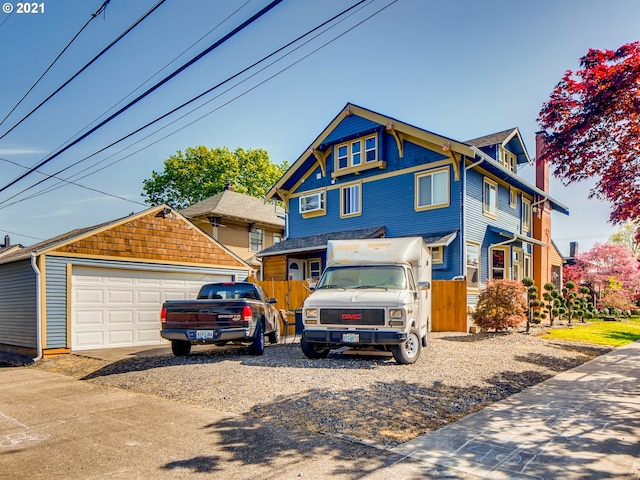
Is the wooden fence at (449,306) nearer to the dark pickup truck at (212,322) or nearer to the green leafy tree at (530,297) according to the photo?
→ the green leafy tree at (530,297)

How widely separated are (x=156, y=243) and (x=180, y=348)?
5.32m

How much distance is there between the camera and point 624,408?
645 cm

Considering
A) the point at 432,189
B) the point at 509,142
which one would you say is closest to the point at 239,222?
the point at 432,189

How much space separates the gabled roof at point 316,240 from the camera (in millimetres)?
20078

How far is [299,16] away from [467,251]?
13132 millimetres

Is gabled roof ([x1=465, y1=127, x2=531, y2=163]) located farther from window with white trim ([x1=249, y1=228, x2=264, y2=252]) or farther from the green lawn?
window with white trim ([x1=249, y1=228, x2=264, y2=252])

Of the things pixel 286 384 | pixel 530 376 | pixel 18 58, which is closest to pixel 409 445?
pixel 286 384

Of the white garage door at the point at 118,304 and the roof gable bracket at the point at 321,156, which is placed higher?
the roof gable bracket at the point at 321,156

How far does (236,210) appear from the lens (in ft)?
93.7

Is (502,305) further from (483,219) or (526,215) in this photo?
(526,215)

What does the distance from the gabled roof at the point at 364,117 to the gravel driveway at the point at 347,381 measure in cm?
873

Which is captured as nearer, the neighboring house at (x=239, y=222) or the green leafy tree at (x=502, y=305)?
the green leafy tree at (x=502, y=305)

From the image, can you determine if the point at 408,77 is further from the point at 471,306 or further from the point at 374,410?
the point at 471,306

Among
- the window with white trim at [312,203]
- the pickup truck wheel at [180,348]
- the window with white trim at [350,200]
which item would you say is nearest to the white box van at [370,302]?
the pickup truck wheel at [180,348]
